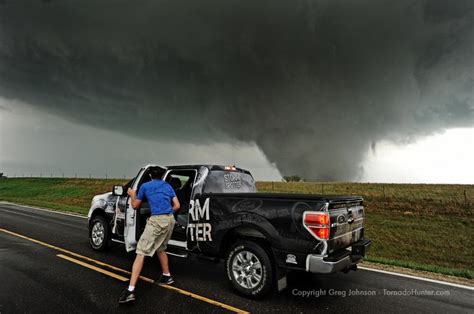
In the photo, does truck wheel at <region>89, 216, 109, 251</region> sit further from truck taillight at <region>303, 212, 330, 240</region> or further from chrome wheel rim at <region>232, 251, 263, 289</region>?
truck taillight at <region>303, 212, 330, 240</region>

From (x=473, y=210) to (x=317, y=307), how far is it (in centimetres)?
2373

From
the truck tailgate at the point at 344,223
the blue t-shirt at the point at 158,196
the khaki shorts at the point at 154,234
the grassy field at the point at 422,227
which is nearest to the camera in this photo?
the truck tailgate at the point at 344,223

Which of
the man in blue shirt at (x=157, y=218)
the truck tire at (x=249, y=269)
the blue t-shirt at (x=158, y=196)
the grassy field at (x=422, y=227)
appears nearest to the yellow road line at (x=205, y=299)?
the man in blue shirt at (x=157, y=218)

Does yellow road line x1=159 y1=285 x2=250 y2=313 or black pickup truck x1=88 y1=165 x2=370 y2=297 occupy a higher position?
black pickup truck x1=88 y1=165 x2=370 y2=297

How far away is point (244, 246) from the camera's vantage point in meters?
4.45

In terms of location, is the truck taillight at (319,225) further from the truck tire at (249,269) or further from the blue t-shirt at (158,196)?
the blue t-shirt at (158,196)

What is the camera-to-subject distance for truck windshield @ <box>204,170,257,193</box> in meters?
5.53

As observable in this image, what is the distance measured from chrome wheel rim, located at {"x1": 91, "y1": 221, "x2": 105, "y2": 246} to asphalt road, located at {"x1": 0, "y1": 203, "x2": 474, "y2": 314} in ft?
1.47

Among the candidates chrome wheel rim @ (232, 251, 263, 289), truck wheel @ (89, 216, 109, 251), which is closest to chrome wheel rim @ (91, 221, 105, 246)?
truck wheel @ (89, 216, 109, 251)

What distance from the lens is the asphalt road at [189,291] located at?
4094 millimetres

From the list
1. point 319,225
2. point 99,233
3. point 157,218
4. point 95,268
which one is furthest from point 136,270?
point 99,233

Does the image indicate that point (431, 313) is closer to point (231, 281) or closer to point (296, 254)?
point (296, 254)

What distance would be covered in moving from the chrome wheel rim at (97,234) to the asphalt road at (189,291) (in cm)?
45

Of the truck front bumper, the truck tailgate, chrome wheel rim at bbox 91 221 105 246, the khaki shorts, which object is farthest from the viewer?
chrome wheel rim at bbox 91 221 105 246
